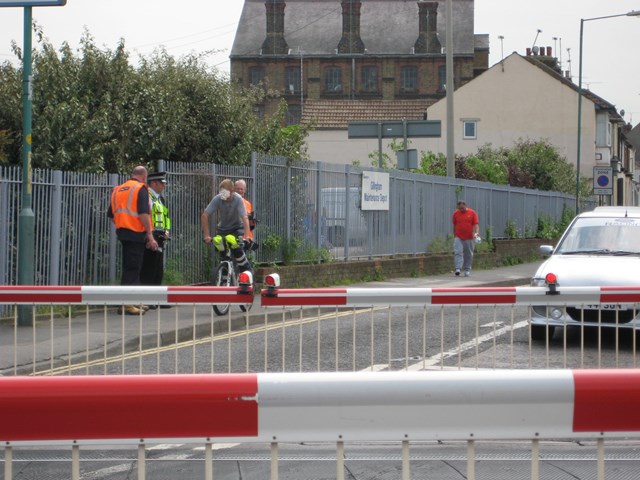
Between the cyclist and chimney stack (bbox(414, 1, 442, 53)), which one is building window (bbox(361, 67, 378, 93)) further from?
the cyclist

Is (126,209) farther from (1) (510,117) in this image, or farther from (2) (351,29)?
(2) (351,29)

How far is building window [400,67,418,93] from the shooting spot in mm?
82750

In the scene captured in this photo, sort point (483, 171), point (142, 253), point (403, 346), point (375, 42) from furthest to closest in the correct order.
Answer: point (375, 42), point (483, 171), point (142, 253), point (403, 346)

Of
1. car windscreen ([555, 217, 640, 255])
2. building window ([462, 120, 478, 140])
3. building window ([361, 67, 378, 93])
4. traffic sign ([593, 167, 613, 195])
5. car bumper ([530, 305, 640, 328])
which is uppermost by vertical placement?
building window ([361, 67, 378, 93])

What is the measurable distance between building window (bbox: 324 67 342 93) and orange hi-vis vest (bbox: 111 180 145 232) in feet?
225

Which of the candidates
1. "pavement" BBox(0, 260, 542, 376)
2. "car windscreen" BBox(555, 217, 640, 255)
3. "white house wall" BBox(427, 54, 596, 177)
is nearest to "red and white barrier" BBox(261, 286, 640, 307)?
"pavement" BBox(0, 260, 542, 376)

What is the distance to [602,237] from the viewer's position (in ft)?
46.5

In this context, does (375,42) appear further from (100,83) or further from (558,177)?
(100,83)

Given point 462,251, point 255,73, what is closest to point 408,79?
point 255,73

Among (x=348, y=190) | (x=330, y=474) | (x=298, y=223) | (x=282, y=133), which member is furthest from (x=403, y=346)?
(x=282, y=133)

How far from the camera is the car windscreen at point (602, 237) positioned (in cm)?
1387

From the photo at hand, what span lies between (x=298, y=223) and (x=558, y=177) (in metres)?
32.2

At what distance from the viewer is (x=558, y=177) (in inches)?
2035

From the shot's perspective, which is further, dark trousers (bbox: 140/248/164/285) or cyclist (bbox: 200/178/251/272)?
cyclist (bbox: 200/178/251/272)
